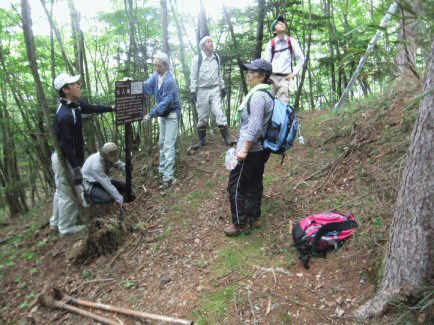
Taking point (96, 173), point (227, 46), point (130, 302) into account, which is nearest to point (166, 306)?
point (130, 302)

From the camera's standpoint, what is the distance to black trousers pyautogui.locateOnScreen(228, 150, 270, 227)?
4296 mm

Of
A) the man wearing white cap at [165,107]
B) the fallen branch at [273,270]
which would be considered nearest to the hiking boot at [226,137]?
the man wearing white cap at [165,107]

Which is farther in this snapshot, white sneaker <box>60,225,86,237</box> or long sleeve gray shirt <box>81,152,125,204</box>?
white sneaker <box>60,225,86,237</box>

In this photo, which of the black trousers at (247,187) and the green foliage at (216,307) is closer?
the green foliage at (216,307)

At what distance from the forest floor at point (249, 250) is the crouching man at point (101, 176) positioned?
553 millimetres

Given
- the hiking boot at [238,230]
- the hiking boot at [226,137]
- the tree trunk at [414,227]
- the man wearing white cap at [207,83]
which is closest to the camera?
the tree trunk at [414,227]

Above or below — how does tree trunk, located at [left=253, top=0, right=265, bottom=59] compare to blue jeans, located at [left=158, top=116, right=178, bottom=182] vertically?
above

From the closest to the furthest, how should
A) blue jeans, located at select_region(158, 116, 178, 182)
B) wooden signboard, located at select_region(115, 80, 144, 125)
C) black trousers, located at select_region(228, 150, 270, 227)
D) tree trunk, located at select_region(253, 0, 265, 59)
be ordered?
1. black trousers, located at select_region(228, 150, 270, 227)
2. wooden signboard, located at select_region(115, 80, 144, 125)
3. blue jeans, located at select_region(158, 116, 178, 182)
4. tree trunk, located at select_region(253, 0, 265, 59)

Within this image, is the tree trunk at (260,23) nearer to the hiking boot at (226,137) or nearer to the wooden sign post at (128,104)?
the hiking boot at (226,137)

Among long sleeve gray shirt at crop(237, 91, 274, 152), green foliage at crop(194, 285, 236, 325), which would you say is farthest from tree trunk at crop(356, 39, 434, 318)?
long sleeve gray shirt at crop(237, 91, 274, 152)

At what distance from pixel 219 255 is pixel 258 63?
Result: 2.50 meters

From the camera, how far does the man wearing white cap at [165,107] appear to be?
19.5 ft

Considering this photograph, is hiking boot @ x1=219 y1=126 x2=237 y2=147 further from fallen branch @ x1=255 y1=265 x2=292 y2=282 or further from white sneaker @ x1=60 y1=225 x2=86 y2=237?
fallen branch @ x1=255 y1=265 x2=292 y2=282

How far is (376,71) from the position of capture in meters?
3.92
